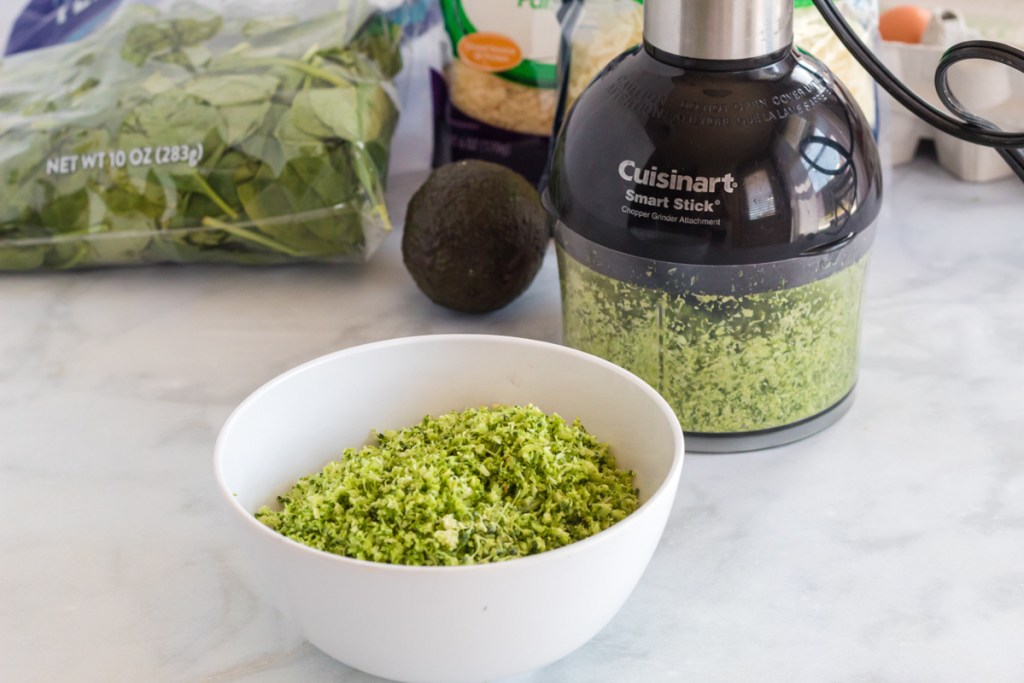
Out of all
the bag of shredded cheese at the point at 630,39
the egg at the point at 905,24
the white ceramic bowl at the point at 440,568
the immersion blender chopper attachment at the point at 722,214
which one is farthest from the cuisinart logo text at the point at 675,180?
the egg at the point at 905,24

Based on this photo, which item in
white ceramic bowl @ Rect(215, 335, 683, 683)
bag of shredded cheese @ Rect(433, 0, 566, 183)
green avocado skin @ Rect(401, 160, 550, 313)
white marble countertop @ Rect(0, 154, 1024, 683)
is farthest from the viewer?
bag of shredded cheese @ Rect(433, 0, 566, 183)

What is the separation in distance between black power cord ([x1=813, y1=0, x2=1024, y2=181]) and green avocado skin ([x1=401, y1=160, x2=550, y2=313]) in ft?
0.87

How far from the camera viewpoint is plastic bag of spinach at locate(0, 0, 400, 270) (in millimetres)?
921

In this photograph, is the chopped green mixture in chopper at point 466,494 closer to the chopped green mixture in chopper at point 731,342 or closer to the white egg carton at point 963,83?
the chopped green mixture in chopper at point 731,342

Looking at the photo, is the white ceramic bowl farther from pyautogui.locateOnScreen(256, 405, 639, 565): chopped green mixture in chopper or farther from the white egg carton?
the white egg carton

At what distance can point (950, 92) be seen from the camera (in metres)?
0.65

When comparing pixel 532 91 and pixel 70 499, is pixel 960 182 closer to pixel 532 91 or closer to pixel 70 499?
pixel 532 91

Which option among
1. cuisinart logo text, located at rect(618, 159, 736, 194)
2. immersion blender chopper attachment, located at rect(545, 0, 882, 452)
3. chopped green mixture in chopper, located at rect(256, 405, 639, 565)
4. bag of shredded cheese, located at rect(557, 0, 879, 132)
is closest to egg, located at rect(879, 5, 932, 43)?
bag of shredded cheese, located at rect(557, 0, 879, 132)

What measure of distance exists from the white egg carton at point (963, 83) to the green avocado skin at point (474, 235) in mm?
354

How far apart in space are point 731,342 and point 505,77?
43cm

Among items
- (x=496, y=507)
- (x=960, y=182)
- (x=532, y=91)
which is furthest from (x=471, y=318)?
(x=960, y=182)

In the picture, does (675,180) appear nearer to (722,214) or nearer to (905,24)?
(722,214)

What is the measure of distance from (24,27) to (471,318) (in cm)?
51

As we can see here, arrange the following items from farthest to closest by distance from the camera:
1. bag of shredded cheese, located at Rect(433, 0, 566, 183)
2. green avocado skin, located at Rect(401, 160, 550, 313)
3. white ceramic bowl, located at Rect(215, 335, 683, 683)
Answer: bag of shredded cheese, located at Rect(433, 0, 566, 183) < green avocado skin, located at Rect(401, 160, 550, 313) < white ceramic bowl, located at Rect(215, 335, 683, 683)
